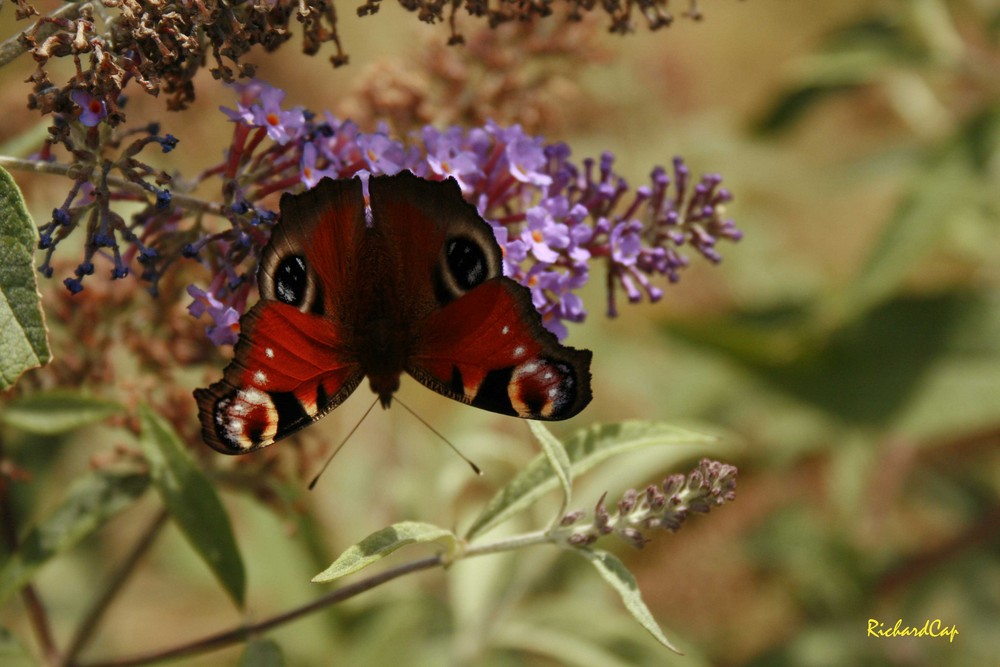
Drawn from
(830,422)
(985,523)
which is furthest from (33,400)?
(985,523)

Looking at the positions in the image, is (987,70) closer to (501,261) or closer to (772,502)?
(772,502)

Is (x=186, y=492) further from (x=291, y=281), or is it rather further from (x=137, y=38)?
(x=137, y=38)

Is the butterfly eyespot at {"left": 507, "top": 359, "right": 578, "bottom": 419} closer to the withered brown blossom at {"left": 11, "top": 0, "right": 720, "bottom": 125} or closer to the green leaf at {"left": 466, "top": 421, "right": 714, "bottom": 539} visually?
the green leaf at {"left": 466, "top": 421, "right": 714, "bottom": 539}

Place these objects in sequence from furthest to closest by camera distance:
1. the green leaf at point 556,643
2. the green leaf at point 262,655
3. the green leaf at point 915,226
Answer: the green leaf at point 915,226, the green leaf at point 556,643, the green leaf at point 262,655

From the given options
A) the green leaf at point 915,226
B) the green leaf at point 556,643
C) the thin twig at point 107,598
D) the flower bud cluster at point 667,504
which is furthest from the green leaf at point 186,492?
the green leaf at point 915,226

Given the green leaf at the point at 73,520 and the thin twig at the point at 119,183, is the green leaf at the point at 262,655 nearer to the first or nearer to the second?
the green leaf at the point at 73,520

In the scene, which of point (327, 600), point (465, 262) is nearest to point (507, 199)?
point (465, 262)

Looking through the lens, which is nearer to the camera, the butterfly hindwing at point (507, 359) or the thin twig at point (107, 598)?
the butterfly hindwing at point (507, 359)
